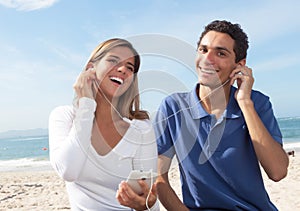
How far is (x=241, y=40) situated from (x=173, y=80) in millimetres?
579

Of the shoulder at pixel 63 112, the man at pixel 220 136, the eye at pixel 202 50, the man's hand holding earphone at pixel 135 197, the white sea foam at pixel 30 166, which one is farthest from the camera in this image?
the white sea foam at pixel 30 166

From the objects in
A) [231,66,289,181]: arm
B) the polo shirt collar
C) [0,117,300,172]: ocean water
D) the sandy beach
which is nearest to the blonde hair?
the polo shirt collar

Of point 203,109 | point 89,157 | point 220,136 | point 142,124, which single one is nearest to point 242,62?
point 203,109

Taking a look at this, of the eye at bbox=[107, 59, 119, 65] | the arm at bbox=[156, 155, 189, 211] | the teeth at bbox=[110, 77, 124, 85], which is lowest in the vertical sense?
the arm at bbox=[156, 155, 189, 211]

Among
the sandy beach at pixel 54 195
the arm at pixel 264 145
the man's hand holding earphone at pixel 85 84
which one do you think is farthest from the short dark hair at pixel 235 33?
the sandy beach at pixel 54 195

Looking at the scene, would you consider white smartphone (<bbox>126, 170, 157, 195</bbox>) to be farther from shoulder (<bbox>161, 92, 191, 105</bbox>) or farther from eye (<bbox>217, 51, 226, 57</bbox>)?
eye (<bbox>217, 51, 226, 57</bbox>)

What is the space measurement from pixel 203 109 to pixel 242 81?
282 millimetres

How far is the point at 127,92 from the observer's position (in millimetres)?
2125

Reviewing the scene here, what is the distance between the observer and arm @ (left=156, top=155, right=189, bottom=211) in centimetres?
200

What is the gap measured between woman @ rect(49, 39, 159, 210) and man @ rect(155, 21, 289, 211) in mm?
171

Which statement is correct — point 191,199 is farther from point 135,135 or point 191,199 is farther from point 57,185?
point 57,185

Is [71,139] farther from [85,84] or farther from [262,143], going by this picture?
[262,143]

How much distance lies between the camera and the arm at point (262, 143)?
189 cm

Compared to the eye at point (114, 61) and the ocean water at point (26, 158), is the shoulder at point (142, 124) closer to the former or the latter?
the eye at point (114, 61)
